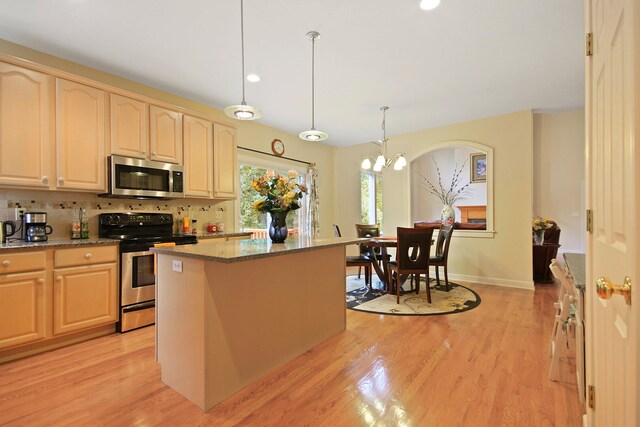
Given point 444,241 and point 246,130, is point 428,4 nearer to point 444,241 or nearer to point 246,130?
point 444,241

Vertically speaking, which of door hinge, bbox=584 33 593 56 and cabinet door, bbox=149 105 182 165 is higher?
cabinet door, bbox=149 105 182 165

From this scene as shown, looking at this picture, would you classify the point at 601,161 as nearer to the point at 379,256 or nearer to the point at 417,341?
the point at 417,341

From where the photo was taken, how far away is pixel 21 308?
2.44 m

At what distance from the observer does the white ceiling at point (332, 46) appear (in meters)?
2.41

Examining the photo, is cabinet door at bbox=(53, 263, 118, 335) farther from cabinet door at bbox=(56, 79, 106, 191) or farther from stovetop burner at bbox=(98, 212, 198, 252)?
cabinet door at bbox=(56, 79, 106, 191)

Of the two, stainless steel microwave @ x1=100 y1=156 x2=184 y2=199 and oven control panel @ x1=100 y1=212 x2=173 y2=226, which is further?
oven control panel @ x1=100 y1=212 x2=173 y2=226

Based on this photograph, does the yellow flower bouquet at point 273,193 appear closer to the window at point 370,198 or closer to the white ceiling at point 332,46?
the white ceiling at point 332,46

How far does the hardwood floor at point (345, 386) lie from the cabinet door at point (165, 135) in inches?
76.7

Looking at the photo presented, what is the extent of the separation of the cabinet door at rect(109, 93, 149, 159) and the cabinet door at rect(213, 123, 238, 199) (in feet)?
3.01

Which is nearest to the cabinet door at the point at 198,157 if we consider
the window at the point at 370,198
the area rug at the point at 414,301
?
the area rug at the point at 414,301

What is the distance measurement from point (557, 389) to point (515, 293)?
2.66m

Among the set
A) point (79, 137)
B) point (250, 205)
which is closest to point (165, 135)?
point (79, 137)

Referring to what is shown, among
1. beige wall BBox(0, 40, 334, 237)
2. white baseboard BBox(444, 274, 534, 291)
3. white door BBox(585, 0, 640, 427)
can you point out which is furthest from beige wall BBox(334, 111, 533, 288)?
white door BBox(585, 0, 640, 427)

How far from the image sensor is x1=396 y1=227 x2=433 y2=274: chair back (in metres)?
3.81
